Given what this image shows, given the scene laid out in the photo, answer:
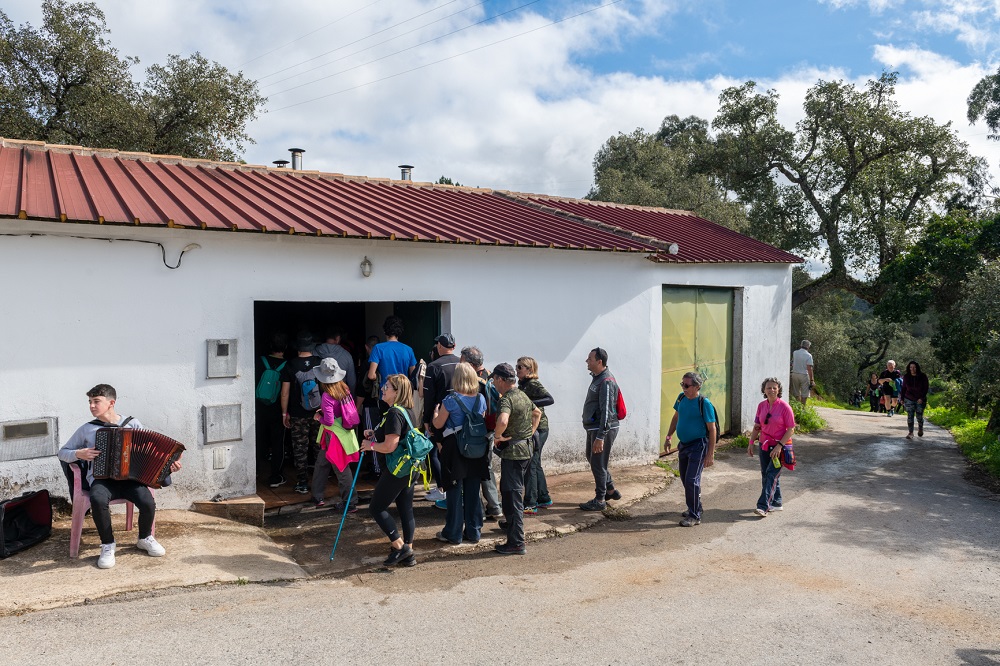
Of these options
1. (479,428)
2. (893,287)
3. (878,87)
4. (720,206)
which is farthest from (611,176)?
(479,428)

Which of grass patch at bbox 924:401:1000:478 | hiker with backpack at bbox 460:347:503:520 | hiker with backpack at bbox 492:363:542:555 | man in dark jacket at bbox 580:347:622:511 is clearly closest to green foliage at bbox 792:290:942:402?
grass patch at bbox 924:401:1000:478

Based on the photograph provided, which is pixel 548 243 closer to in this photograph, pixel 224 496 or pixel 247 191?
pixel 247 191

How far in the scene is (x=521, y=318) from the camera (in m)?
8.56

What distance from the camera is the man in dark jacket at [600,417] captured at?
23.2 ft

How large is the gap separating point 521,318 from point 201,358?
3807 mm

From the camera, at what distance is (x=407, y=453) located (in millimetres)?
5348

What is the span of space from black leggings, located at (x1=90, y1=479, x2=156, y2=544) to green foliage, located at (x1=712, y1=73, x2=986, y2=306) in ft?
56.4

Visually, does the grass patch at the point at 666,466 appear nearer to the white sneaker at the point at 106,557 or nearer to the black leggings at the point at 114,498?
the black leggings at the point at 114,498

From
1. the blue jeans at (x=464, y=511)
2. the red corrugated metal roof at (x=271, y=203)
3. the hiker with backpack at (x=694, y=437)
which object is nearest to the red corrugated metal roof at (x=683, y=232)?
the red corrugated metal roof at (x=271, y=203)

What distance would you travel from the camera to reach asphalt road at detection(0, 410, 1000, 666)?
162 inches

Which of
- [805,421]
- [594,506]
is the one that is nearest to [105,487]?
[594,506]

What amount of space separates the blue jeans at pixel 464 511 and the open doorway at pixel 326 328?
1871mm

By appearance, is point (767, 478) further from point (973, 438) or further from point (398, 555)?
point (973, 438)

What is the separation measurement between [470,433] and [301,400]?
7.69 ft
